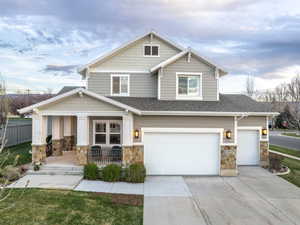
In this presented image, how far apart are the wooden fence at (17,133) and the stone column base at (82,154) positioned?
9.56 m

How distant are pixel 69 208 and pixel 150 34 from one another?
10.3 meters

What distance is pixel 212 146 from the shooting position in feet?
34.2

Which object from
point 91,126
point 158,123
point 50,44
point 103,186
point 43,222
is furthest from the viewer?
point 50,44

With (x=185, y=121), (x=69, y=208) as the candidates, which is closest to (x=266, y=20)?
(x=185, y=121)

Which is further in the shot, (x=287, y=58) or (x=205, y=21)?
(x=287, y=58)

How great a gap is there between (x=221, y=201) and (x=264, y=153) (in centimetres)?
660

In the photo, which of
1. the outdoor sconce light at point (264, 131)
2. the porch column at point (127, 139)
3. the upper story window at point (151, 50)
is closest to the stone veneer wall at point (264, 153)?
the outdoor sconce light at point (264, 131)

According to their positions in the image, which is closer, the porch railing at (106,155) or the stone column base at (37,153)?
the stone column base at (37,153)

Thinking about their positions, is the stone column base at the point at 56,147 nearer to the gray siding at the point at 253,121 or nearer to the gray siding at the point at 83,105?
the gray siding at the point at 83,105

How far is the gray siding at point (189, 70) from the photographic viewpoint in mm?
11641

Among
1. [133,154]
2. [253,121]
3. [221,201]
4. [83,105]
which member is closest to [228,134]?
[253,121]

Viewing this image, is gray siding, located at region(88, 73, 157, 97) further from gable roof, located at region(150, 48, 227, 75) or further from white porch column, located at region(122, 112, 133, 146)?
white porch column, located at region(122, 112, 133, 146)

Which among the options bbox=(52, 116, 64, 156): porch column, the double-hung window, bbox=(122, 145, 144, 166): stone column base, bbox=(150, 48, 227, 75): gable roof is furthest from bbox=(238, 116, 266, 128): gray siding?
bbox=(52, 116, 64, 156): porch column

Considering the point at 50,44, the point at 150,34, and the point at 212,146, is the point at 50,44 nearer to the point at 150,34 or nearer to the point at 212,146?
the point at 150,34
